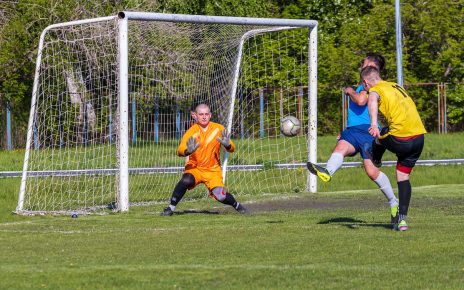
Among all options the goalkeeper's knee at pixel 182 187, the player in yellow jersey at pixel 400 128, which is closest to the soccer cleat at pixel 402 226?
the player in yellow jersey at pixel 400 128

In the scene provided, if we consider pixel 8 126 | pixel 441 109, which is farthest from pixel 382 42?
pixel 8 126

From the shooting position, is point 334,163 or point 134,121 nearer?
point 334,163

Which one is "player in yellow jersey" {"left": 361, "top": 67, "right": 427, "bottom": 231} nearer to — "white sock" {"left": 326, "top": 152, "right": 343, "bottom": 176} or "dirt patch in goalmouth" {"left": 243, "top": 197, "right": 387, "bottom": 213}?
"white sock" {"left": 326, "top": 152, "right": 343, "bottom": 176}

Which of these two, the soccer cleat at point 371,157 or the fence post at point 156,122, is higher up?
the fence post at point 156,122

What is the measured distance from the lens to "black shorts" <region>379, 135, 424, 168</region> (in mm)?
12391

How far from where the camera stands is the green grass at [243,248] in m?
8.98

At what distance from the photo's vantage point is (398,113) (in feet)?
40.5

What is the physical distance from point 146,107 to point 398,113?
9.40m

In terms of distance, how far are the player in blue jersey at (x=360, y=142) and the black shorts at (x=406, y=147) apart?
615 millimetres

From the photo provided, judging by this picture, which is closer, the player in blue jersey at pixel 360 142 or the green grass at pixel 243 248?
the green grass at pixel 243 248

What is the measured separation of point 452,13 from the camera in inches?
1697

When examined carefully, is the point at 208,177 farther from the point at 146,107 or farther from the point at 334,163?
the point at 146,107

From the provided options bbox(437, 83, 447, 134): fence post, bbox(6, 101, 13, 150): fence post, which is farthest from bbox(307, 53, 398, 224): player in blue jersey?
bbox(437, 83, 447, 134): fence post

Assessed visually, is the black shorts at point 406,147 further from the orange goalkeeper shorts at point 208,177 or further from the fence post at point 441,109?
the fence post at point 441,109
